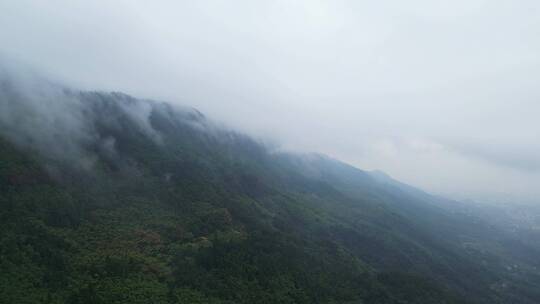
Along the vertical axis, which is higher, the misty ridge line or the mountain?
the misty ridge line

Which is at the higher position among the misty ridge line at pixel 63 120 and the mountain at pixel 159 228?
the misty ridge line at pixel 63 120

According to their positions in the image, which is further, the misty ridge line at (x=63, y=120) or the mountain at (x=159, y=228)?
the misty ridge line at (x=63, y=120)

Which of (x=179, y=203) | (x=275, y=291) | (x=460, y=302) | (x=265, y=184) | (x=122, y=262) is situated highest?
(x=265, y=184)

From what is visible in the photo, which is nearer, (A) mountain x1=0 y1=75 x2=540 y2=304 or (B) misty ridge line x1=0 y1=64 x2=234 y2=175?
(A) mountain x1=0 y1=75 x2=540 y2=304

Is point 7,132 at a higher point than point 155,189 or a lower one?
higher

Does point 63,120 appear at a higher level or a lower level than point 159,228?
higher

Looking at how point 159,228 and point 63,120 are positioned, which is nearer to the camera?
Answer: point 159,228

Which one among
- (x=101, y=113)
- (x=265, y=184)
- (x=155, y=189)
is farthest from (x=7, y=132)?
(x=265, y=184)

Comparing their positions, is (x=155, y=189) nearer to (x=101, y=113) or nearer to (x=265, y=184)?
(x=101, y=113)
